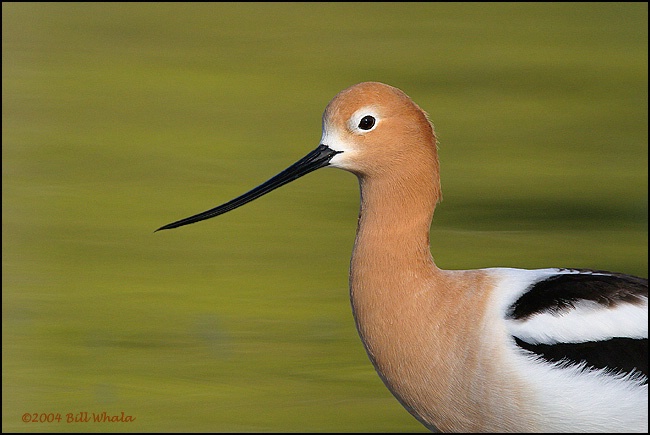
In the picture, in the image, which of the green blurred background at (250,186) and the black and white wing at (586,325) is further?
the green blurred background at (250,186)

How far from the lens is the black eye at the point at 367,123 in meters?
4.78

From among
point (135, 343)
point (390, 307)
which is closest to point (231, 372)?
point (135, 343)

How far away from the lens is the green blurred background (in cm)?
605

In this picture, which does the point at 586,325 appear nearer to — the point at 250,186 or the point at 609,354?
the point at 609,354

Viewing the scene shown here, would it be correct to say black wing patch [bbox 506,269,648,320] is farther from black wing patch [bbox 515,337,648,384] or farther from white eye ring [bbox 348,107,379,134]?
white eye ring [bbox 348,107,379,134]

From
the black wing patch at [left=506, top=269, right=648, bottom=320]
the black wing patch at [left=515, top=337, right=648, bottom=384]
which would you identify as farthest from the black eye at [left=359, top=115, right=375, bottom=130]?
the black wing patch at [left=515, top=337, right=648, bottom=384]

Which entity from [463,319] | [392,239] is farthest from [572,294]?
[392,239]

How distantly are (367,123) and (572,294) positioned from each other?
86cm

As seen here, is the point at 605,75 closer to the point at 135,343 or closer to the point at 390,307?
the point at 135,343

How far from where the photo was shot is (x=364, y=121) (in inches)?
189

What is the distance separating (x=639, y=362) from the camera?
4512 millimetres

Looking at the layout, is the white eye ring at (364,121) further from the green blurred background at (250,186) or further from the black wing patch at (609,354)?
the green blurred background at (250,186)

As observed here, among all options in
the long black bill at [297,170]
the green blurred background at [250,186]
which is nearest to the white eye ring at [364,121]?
the long black bill at [297,170]

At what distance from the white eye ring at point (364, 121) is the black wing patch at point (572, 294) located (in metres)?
0.74
